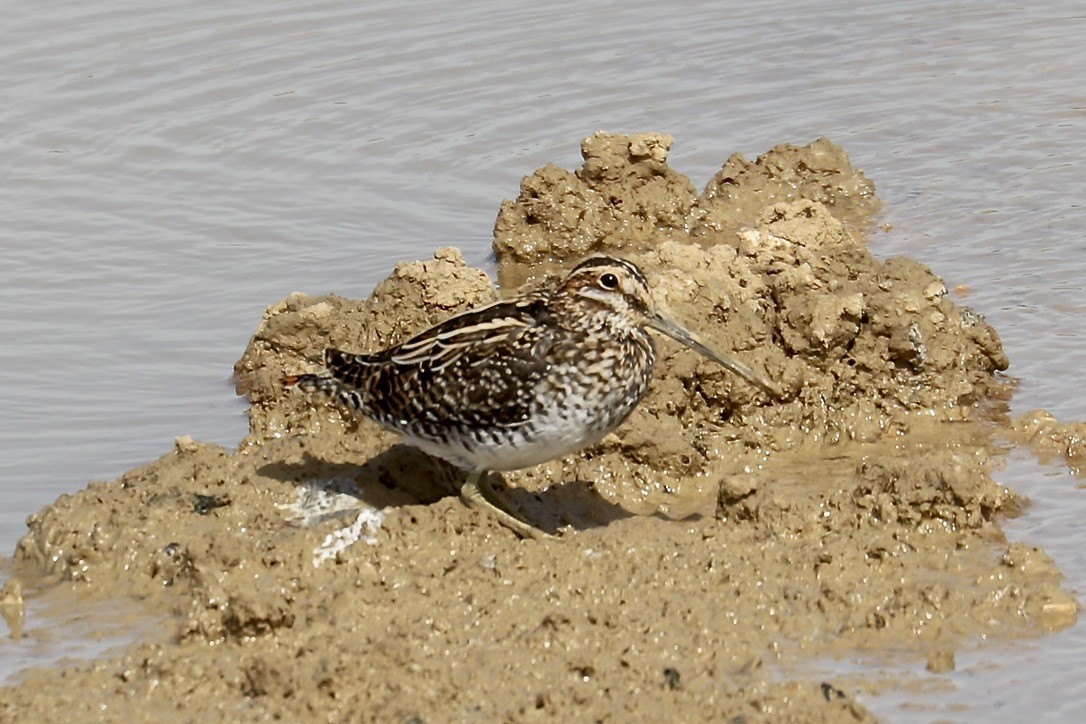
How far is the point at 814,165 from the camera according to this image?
38.0 ft

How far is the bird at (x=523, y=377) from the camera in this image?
268 inches

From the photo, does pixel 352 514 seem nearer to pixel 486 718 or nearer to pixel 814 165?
pixel 486 718

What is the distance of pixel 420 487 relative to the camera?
7.55 meters

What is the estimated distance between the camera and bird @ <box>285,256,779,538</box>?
681cm

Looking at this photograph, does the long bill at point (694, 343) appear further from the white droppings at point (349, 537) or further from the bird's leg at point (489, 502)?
the white droppings at point (349, 537)

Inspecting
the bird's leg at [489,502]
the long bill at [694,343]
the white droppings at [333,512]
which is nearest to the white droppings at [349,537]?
the white droppings at [333,512]

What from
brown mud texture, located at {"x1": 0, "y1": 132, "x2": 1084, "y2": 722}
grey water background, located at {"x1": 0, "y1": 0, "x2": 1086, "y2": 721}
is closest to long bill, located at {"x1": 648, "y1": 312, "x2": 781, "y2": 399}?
brown mud texture, located at {"x1": 0, "y1": 132, "x2": 1084, "y2": 722}

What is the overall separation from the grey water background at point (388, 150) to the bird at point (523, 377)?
5.53 ft

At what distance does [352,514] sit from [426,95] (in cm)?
760

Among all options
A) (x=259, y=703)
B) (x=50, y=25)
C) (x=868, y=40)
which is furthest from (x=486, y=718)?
(x=50, y=25)

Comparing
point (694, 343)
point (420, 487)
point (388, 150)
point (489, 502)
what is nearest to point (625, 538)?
point (489, 502)

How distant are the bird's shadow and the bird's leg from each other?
0.14 meters

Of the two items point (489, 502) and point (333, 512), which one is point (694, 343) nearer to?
point (489, 502)

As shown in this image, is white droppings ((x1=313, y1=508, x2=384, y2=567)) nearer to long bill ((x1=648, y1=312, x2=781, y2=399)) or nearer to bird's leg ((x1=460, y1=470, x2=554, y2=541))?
bird's leg ((x1=460, y1=470, x2=554, y2=541))
